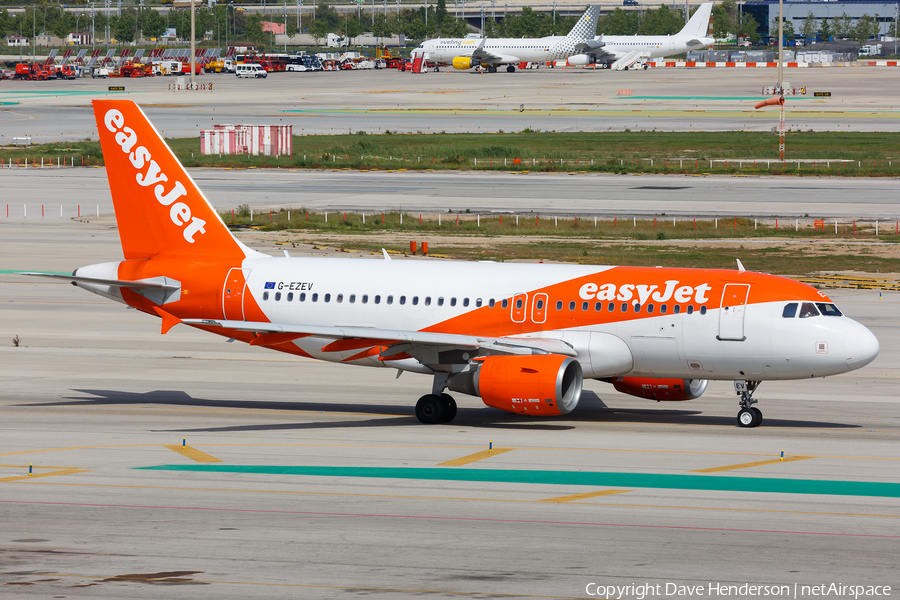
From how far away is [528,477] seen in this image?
25.7 m

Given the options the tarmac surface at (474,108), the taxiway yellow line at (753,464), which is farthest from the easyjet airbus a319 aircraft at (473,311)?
the tarmac surface at (474,108)

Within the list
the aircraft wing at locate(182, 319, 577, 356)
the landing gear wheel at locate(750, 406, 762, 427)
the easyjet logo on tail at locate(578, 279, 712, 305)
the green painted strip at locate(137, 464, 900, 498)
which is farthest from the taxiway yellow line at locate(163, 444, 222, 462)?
the landing gear wheel at locate(750, 406, 762, 427)

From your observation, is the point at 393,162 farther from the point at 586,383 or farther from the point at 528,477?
the point at 528,477

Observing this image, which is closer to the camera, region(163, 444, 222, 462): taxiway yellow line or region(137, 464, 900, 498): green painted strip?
region(137, 464, 900, 498): green painted strip

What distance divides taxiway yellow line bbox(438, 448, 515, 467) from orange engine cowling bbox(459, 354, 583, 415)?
1588 millimetres

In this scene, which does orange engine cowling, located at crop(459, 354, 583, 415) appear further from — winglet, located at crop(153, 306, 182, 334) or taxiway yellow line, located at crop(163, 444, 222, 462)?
winglet, located at crop(153, 306, 182, 334)

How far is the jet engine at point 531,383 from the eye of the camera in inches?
1154

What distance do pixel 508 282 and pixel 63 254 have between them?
1478 inches

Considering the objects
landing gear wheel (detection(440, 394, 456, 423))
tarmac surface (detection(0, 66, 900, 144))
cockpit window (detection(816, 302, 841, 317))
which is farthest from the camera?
tarmac surface (detection(0, 66, 900, 144))

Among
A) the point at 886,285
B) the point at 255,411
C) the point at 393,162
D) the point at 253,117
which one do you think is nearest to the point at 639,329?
the point at 255,411

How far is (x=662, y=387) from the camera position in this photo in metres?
32.6

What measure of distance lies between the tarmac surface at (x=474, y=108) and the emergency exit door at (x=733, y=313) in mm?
100570

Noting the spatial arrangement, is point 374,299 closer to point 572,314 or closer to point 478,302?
point 478,302

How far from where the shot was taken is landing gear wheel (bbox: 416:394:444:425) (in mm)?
31875
